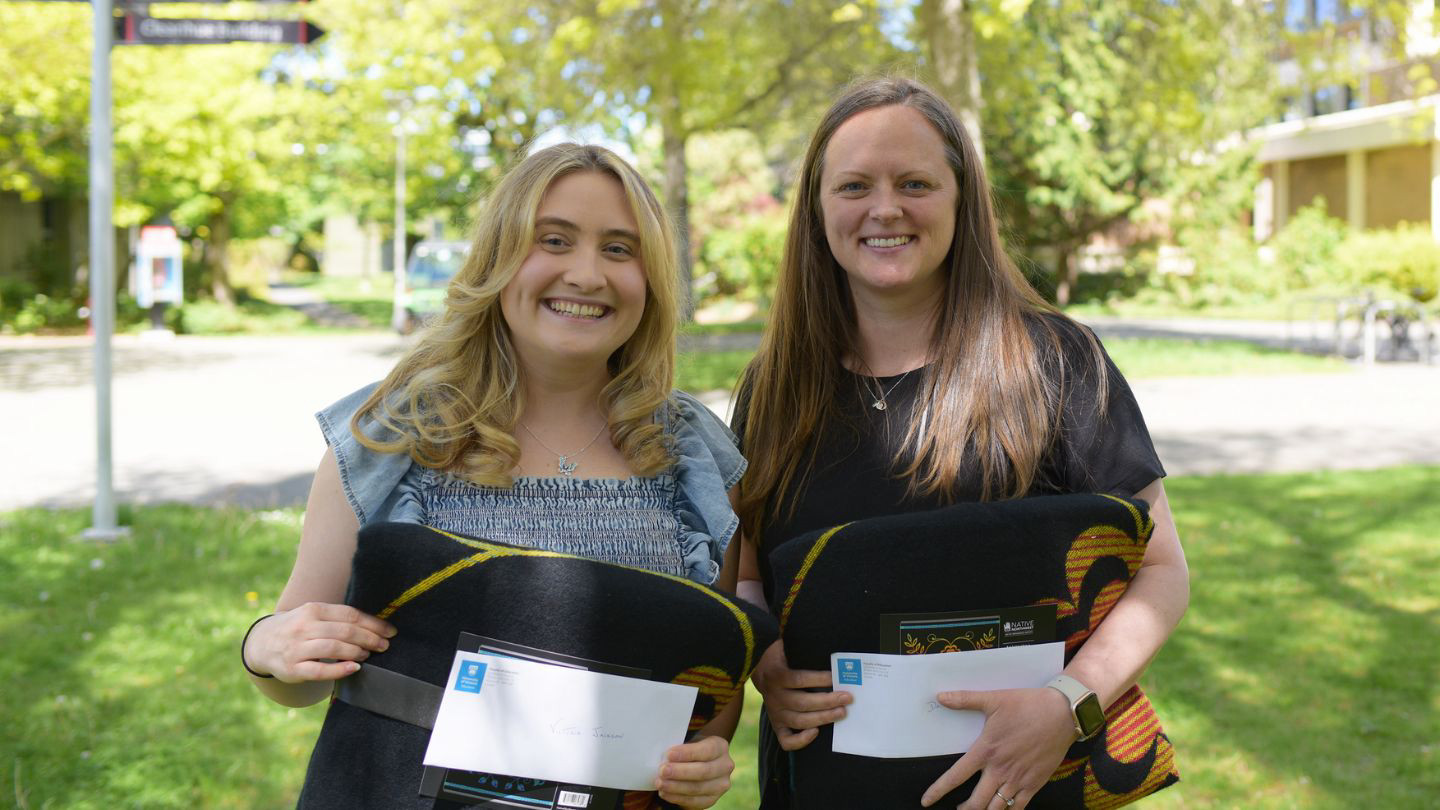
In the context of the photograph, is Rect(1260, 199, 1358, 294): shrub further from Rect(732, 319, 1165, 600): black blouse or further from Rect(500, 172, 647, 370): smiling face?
Rect(500, 172, 647, 370): smiling face

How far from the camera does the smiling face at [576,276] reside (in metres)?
2.16

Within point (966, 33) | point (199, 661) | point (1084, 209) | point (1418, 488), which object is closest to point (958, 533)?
point (199, 661)

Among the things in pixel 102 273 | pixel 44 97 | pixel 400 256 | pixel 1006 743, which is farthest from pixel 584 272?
pixel 400 256

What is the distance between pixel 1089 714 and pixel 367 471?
4.12ft

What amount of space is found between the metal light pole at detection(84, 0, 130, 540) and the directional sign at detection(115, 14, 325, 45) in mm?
149

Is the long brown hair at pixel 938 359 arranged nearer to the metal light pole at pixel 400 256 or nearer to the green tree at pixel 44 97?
the green tree at pixel 44 97

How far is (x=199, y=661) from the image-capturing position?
5.12 m

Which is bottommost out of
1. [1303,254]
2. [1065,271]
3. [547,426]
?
[547,426]

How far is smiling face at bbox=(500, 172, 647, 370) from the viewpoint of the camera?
216 cm

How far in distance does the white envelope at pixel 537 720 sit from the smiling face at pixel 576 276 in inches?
24.0

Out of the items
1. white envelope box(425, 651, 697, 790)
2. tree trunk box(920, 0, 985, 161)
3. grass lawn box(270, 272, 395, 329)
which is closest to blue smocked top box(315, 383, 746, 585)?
white envelope box(425, 651, 697, 790)

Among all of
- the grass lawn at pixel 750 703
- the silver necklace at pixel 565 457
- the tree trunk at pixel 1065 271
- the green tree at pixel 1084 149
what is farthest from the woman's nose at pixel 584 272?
the tree trunk at pixel 1065 271

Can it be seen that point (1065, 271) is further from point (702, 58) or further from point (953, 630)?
point (953, 630)

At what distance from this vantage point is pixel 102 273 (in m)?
7.15
